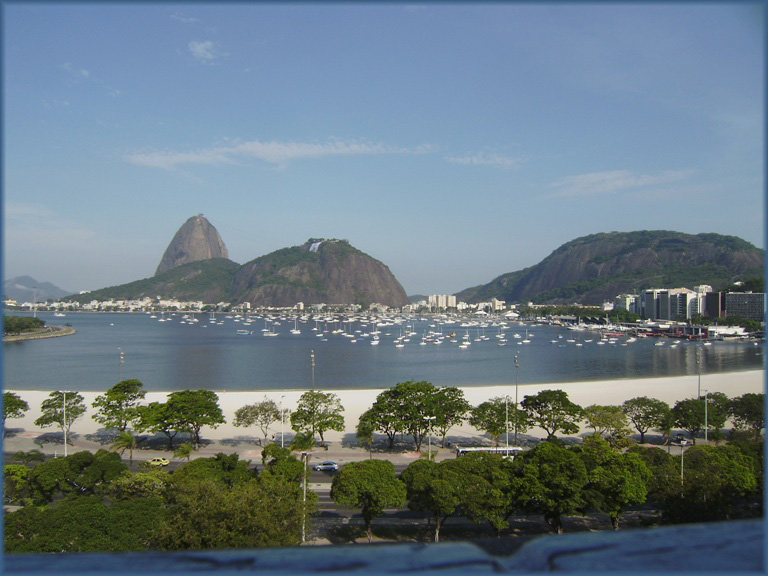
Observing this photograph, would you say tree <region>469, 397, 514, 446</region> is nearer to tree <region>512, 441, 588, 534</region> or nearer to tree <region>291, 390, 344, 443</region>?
tree <region>291, 390, 344, 443</region>

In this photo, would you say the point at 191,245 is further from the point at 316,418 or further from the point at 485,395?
the point at 316,418

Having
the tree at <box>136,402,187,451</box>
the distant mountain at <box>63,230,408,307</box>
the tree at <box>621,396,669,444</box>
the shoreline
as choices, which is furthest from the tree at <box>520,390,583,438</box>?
the distant mountain at <box>63,230,408,307</box>

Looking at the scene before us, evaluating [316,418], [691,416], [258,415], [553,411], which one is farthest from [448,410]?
[691,416]

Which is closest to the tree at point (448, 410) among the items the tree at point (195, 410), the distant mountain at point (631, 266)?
the tree at point (195, 410)

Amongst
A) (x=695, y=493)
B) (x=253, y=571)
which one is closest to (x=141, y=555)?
(x=253, y=571)

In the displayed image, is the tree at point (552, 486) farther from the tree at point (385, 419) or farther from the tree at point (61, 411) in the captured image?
the tree at point (61, 411)

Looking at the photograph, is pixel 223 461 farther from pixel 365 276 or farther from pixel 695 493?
pixel 365 276

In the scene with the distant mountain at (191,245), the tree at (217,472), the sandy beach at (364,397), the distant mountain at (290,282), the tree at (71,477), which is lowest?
the sandy beach at (364,397)

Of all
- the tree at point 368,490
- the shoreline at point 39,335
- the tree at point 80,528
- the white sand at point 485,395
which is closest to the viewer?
the tree at point 80,528
